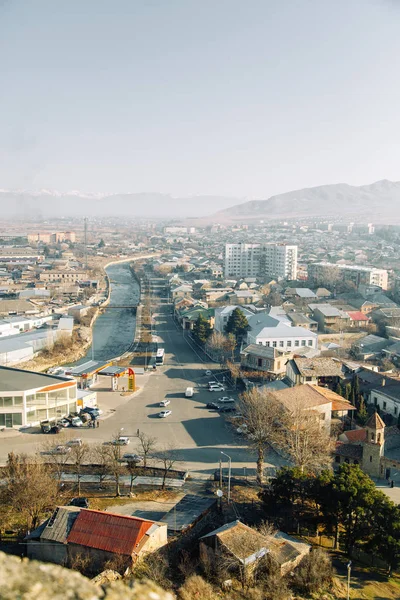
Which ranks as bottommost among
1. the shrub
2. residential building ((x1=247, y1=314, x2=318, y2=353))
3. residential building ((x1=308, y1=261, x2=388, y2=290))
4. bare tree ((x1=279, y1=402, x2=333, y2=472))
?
→ the shrub

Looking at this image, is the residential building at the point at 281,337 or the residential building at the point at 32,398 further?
the residential building at the point at 281,337

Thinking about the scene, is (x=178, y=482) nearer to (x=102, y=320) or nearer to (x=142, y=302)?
(x=102, y=320)

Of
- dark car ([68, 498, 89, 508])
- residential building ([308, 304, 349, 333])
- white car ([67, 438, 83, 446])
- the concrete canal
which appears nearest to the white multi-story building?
the concrete canal

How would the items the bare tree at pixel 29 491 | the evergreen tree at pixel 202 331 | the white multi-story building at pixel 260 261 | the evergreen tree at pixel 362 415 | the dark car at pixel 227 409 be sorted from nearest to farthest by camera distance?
1. the bare tree at pixel 29 491
2. the evergreen tree at pixel 362 415
3. the dark car at pixel 227 409
4. the evergreen tree at pixel 202 331
5. the white multi-story building at pixel 260 261

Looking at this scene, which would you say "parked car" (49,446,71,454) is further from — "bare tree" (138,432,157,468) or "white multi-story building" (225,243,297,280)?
"white multi-story building" (225,243,297,280)

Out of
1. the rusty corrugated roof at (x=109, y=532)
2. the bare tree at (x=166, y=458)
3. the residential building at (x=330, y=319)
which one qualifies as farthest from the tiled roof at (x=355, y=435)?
the residential building at (x=330, y=319)

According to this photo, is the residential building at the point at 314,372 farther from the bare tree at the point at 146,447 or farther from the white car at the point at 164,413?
the bare tree at the point at 146,447

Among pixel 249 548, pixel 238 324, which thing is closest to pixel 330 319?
pixel 238 324
